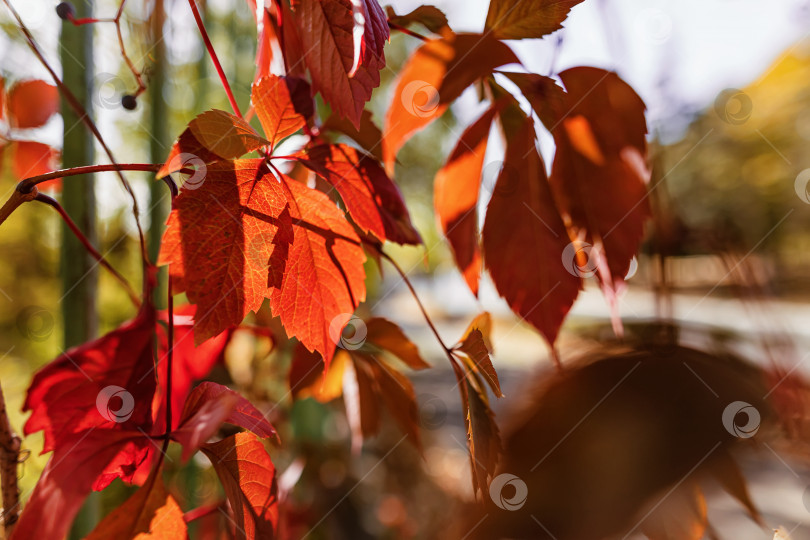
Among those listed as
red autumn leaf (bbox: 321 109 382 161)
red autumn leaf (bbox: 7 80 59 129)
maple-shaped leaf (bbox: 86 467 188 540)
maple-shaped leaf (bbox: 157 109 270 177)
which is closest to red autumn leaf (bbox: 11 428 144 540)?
maple-shaped leaf (bbox: 86 467 188 540)

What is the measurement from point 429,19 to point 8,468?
1.11 ft

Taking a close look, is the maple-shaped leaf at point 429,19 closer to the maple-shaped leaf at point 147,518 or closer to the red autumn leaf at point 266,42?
the red autumn leaf at point 266,42

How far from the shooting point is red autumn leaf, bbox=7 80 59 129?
0.43 metres

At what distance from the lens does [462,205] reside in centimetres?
34

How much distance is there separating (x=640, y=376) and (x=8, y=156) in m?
0.60

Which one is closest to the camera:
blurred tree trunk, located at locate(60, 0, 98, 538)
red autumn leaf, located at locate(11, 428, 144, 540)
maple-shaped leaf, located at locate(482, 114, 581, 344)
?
red autumn leaf, located at locate(11, 428, 144, 540)

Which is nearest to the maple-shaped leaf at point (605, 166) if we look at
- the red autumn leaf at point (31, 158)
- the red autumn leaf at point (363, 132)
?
the red autumn leaf at point (363, 132)

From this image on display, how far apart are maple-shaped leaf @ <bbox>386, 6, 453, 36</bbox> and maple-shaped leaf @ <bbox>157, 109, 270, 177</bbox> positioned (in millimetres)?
131

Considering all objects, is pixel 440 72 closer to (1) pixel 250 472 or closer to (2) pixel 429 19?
(2) pixel 429 19

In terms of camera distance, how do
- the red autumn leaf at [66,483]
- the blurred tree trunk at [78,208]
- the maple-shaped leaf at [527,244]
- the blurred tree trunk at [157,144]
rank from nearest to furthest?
1. the red autumn leaf at [66,483]
2. the maple-shaped leaf at [527,244]
3. the blurred tree trunk at [78,208]
4. the blurred tree trunk at [157,144]

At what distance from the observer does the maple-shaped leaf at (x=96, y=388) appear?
0.26 meters

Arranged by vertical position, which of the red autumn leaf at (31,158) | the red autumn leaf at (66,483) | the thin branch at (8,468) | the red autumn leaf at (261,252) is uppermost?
the red autumn leaf at (31,158)

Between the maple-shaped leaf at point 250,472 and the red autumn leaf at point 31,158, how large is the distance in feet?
1.12

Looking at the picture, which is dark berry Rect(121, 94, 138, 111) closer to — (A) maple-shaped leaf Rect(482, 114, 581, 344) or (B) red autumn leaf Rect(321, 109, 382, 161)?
(B) red autumn leaf Rect(321, 109, 382, 161)
